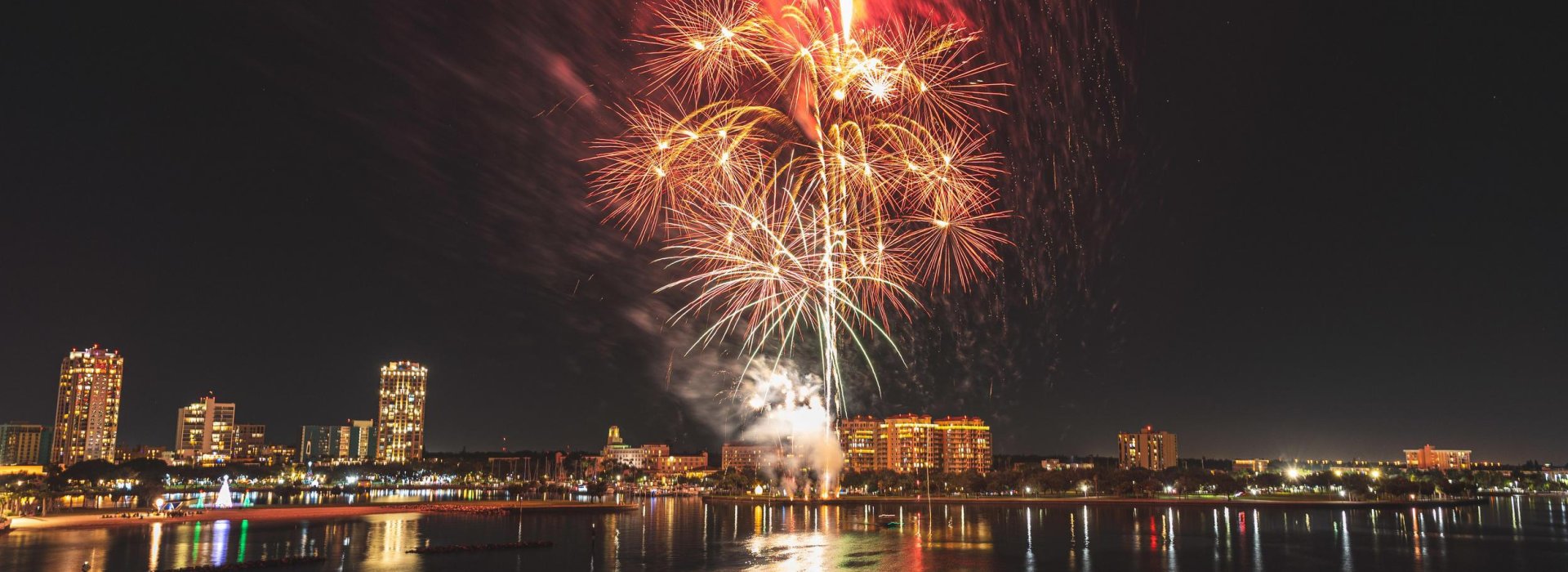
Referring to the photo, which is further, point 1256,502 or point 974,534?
point 1256,502

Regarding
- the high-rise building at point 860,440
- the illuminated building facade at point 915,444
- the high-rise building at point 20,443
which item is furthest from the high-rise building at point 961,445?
the high-rise building at point 20,443

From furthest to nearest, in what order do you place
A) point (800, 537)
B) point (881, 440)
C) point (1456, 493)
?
point (881, 440), point (1456, 493), point (800, 537)

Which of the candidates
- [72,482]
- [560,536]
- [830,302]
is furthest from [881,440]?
[830,302]

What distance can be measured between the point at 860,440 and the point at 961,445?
14606mm

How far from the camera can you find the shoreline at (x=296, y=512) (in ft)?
141

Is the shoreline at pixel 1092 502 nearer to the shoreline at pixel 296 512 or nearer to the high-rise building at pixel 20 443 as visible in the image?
the shoreline at pixel 296 512

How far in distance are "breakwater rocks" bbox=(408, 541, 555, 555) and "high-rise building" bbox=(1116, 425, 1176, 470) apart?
494 ft

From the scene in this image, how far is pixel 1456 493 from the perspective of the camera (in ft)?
290

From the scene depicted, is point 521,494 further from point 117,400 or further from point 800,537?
point 117,400

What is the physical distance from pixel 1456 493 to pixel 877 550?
80.2m

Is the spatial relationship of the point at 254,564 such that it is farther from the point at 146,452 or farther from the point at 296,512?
the point at 146,452

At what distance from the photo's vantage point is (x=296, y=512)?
173 feet

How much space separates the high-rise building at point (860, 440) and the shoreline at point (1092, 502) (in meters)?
56.4

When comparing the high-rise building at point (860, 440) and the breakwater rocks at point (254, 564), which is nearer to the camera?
the breakwater rocks at point (254, 564)
